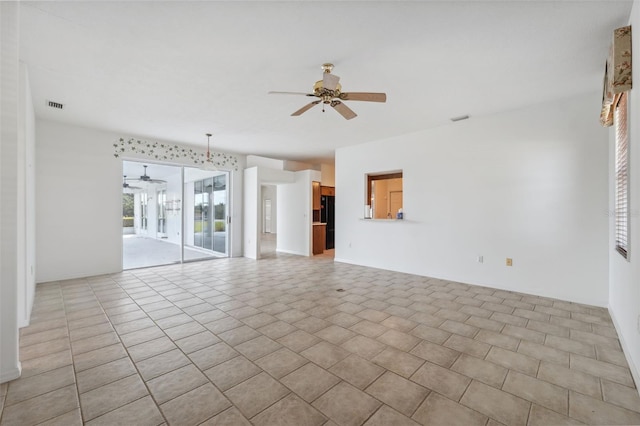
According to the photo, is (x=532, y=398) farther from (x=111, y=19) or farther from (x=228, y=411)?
(x=111, y=19)

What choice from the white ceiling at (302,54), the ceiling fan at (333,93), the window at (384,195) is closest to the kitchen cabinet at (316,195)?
the window at (384,195)

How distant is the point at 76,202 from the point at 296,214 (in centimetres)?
490

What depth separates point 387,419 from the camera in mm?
1648

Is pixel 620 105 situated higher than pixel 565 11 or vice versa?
pixel 565 11

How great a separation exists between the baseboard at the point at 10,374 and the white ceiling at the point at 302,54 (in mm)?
2777

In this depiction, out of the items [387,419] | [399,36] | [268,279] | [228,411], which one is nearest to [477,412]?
[387,419]

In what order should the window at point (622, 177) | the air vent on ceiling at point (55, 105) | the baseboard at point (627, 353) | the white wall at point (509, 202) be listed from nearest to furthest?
the baseboard at point (627, 353) → the window at point (622, 177) → the white wall at point (509, 202) → the air vent on ceiling at point (55, 105)

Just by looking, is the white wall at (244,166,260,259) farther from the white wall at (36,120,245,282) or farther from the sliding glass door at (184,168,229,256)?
the white wall at (36,120,245,282)

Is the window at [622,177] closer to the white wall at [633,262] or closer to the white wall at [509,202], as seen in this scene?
the white wall at [633,262]

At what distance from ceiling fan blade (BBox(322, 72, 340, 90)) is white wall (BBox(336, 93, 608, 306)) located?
3129 millimetres

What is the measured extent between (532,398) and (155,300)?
13.9ft

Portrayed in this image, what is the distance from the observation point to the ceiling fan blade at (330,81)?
2625 millimetres

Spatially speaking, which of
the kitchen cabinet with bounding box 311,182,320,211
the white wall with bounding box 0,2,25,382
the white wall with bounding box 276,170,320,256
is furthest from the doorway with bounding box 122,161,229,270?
the white wall with bounding box 0,2,25,382

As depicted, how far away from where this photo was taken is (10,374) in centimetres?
203
